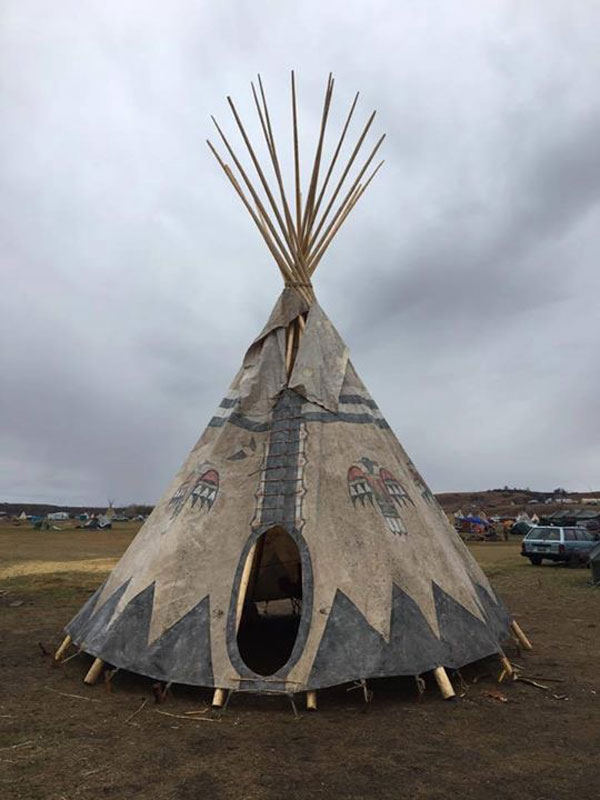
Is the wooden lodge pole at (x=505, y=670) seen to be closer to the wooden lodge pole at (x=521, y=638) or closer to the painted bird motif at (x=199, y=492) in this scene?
the wooden lodge pole at (x=521, y=638)

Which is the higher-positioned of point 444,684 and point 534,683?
point 444,684

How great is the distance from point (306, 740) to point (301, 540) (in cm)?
216

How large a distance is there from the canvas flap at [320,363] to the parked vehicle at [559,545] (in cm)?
1704

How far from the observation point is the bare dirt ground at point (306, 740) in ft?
15.6

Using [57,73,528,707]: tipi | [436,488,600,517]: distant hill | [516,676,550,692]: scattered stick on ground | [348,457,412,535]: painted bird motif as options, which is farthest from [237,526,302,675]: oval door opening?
[436,488,600,517]: distant hill

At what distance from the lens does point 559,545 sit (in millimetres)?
22672

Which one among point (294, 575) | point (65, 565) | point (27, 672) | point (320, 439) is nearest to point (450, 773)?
point (320, 439)

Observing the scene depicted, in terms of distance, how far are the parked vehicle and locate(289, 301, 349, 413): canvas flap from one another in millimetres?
17043

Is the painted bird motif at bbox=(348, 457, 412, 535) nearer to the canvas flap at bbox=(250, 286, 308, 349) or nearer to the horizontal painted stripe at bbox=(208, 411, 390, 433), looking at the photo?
the horizontal painted stripe at bbox=(208, 411, 390, 433)

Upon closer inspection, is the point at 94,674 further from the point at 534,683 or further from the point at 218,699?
the point at 534,683

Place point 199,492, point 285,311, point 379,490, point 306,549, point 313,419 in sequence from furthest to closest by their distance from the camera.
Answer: point 285,311, point 313,419, point 199,492, point 379,490, point 306,549

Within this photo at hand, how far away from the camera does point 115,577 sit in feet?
27.5

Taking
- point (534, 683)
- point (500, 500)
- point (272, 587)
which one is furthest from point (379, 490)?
point (500, 500)

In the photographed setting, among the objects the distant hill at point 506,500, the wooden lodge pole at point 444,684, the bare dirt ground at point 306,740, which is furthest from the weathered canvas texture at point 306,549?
the distant hill at point 506,500
